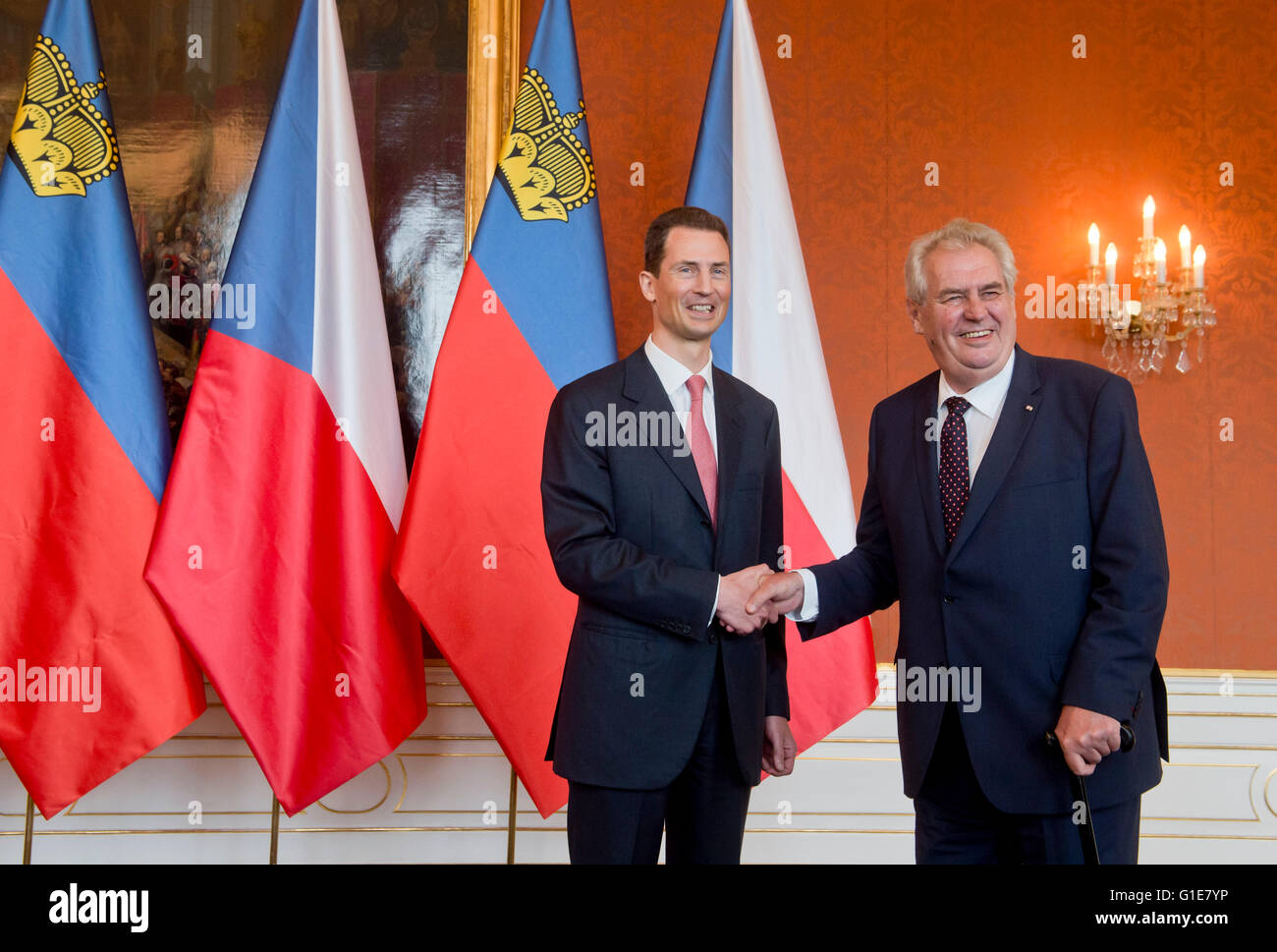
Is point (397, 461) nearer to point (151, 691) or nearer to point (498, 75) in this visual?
point (151, 691)

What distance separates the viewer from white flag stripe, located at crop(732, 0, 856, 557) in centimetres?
312

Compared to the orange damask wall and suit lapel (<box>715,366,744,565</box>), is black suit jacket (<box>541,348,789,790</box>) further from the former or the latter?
the orange damask wall

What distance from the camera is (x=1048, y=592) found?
1765mm

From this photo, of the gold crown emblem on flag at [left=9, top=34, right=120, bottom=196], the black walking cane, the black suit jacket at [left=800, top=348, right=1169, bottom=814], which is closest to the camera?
the black walking cane

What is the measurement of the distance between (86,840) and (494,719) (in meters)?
1.71

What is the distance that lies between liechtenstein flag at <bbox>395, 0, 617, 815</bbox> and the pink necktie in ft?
3.14

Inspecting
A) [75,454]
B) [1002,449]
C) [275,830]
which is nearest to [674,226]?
[1002,449]

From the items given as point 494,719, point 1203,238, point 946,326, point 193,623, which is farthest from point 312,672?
point 1203,238

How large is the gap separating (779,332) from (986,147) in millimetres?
1275

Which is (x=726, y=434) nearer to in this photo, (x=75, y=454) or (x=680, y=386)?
(x=680, y=386)

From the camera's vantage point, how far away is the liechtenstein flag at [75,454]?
9.20ft

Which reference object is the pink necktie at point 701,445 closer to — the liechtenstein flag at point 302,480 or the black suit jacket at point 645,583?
the black suit jacket at point 645,583

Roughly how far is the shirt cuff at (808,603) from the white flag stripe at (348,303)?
1397 millimetres

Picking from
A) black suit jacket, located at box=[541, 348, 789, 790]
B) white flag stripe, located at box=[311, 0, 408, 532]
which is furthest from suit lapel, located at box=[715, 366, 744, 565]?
white flag stripe, located at box=[311, 0, 408, 532]
